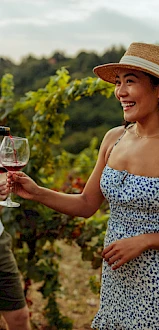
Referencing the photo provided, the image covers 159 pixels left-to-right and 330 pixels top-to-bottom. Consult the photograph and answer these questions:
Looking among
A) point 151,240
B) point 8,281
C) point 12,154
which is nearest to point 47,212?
point 8,281

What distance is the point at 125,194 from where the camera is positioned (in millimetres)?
2486

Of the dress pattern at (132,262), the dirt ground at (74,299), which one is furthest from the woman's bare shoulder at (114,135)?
the dirt ground at (74,299)

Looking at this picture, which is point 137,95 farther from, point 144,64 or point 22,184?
point 22,184

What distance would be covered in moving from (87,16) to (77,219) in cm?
284

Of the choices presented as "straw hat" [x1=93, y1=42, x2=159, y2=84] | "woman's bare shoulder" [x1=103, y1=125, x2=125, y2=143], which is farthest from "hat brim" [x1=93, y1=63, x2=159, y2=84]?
"woman's bare shoulder" [x1=103, y1=125, x2=125, y2=143]

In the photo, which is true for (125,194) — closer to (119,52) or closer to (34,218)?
(34,218)

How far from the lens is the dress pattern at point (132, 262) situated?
2.45 metres

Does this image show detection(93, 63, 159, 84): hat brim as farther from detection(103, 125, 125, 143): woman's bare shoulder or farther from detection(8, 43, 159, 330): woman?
detection(103, 125, 125, 143): woman's bare shoulder

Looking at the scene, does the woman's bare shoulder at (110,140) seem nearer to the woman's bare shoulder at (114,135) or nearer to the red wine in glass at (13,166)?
the woman's bare shoulder at (114,135)

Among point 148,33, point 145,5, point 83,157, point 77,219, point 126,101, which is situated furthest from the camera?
point 83,157

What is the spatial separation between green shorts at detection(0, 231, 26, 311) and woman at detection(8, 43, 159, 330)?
899 millimetres

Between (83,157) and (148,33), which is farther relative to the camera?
(83,157)

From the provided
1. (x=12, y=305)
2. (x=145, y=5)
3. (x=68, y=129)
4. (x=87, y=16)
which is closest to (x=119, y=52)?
(x=68, y=129)

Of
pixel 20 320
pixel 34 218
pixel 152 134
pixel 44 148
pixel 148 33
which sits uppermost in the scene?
pixel 148 33
